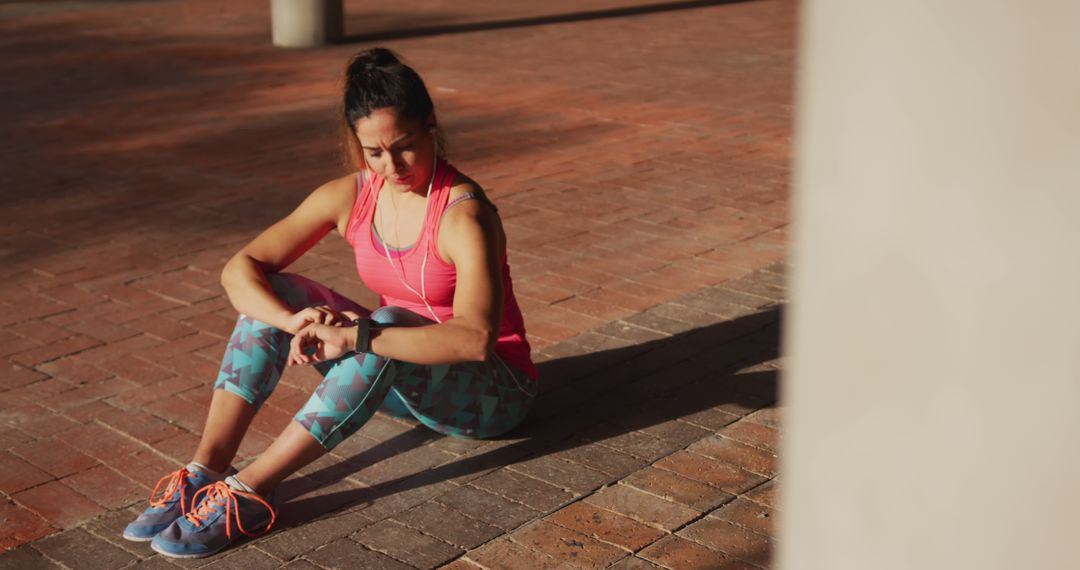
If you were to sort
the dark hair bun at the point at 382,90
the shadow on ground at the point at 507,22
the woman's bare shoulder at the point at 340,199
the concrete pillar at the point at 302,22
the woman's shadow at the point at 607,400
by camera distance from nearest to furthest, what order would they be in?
the dark hair bun at the point at 382,90
the woman's shadow at the point at 607,400
the woman's bare shoulder at the point at 340,199
the concrete pillar at the point at 302,22
the shadow on ground at the point at 507,22

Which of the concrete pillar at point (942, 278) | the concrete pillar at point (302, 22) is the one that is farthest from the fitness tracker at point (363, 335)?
the concrete pillar at point (302, 22)

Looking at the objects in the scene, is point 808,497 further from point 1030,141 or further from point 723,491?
point 723,491

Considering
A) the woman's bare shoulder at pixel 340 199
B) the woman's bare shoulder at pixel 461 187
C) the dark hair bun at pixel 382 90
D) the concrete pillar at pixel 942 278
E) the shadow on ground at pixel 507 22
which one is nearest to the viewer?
the concrete pillar at pixel 942 278

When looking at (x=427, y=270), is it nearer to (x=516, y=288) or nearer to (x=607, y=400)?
(x=607, y=400)

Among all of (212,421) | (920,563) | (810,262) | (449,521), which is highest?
(810,262)

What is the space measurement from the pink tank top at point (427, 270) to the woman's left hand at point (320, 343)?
1.33ft

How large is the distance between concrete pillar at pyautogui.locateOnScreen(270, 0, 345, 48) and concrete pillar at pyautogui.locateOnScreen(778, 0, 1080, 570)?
12186mm

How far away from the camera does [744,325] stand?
15.6 ft

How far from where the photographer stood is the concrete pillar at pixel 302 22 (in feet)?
40.8

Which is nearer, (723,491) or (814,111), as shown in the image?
(814,111)

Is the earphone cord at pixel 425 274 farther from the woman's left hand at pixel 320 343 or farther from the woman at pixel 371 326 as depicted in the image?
the woman's left hand at pixel 320 343

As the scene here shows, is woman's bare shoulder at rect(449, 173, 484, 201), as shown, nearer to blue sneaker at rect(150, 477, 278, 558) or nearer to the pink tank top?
the pink tank top

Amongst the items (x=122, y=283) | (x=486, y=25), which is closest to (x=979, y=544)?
(x=122, y=283)

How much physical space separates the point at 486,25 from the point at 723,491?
11038mm
